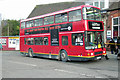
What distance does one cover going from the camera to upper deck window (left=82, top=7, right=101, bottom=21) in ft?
34.3

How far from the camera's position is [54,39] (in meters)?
12.8

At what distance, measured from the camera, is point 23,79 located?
6.59m

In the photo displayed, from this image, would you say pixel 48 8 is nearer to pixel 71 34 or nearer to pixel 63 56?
pixel 63 56

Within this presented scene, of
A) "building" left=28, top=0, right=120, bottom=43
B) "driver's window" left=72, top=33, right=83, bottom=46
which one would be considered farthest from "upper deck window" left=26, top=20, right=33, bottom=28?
"building" left=28, top=0, right=120, bottom=43

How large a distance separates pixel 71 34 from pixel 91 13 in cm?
214

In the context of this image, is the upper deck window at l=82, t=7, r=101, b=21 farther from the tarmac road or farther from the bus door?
the tarmac road

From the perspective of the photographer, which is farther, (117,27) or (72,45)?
(117,27)

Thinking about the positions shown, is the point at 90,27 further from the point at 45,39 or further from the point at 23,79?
the point at 23,79

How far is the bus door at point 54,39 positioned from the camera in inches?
495

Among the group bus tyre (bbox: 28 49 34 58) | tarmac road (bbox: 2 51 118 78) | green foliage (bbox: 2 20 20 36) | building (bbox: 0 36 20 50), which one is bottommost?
tarmac road (bbox: 2 51 118 78)

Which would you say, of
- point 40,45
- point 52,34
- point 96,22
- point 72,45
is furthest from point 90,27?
point 40,45

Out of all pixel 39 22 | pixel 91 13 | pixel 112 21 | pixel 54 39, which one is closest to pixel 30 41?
pixel 39 22

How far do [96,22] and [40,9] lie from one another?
23.4m

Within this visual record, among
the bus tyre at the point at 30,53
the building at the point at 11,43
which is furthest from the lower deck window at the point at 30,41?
the building at the point at 11,43
